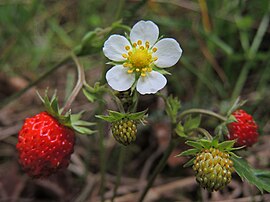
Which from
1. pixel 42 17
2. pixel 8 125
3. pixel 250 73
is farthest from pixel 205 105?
pixel 42 17

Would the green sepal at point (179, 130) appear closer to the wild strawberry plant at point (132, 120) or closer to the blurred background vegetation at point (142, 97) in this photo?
the wild strawberry plant at point (132, 120)

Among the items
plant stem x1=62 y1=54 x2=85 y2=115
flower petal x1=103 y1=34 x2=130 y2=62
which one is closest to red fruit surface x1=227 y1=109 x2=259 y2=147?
flower petal x1=103 y1=34 x2=130 y2=62

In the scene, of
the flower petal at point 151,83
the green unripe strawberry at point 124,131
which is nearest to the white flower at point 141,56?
the flower petal at point 151,83

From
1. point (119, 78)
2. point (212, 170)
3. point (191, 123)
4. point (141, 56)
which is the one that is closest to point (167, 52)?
point (141, 56)

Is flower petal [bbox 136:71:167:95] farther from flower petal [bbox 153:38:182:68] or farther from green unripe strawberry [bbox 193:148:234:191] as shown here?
green unripe strawberry [bbox 193:148:234:191]

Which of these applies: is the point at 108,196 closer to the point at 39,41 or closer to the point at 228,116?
the point at 228,116

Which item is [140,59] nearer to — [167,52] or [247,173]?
[167,52]
